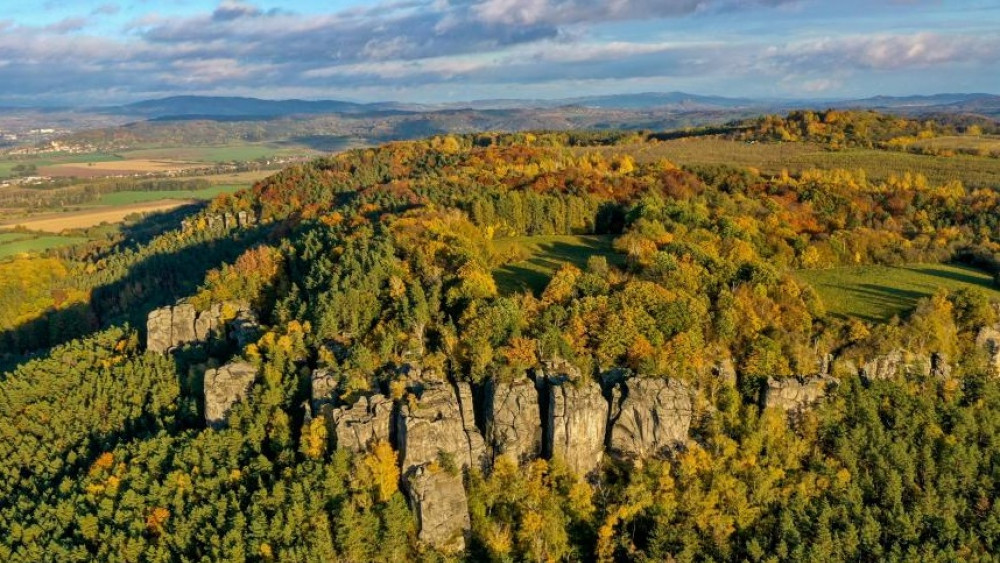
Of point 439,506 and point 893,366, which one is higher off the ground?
point 893,366

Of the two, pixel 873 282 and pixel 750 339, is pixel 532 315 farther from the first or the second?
pixel 873 282

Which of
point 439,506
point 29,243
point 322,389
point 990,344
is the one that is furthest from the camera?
point 29,243

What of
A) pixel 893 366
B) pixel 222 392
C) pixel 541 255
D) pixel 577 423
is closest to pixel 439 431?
pixel 577 423

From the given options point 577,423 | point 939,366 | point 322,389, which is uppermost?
point 322,389

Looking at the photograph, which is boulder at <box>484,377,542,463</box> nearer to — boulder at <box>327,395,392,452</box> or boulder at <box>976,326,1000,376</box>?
boulder at <box>327,395,392,452</box>

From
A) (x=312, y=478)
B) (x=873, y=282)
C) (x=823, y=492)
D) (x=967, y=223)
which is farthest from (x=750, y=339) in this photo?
(x=967, y=223)

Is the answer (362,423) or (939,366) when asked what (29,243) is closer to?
(362,423)

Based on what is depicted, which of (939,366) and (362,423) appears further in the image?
(939,366)
